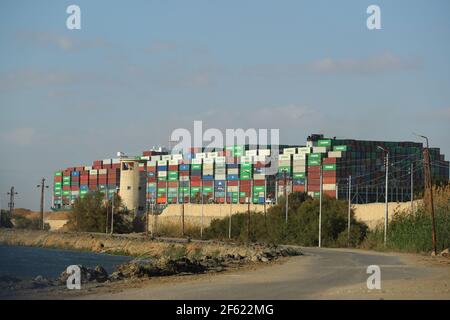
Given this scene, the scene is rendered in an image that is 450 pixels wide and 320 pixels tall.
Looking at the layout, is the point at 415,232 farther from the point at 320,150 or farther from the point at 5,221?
the point at 5,221

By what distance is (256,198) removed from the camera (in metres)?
149

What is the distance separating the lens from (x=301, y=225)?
70.1 m

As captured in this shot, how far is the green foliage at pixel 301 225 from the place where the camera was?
66.2 meters

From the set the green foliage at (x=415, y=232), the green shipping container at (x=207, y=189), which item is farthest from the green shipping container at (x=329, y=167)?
the green foliage at (x=415, y=232)

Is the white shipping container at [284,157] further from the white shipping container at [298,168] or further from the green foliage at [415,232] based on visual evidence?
the green foliage at [415,232]

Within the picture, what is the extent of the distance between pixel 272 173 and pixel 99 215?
53501 millimetres

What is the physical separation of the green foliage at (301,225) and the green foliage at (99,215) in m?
25.3

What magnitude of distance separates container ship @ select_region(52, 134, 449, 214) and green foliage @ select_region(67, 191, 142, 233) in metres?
7.66

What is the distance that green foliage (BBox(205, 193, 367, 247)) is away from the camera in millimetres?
66250

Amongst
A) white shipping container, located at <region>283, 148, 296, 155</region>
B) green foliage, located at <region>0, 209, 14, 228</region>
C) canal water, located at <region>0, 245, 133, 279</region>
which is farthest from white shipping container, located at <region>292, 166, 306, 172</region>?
canal water, located at <region>0, 245, 133, 279</region>

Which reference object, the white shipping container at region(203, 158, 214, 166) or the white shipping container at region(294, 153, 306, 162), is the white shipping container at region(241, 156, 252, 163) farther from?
the white shipping container at region(294, 153, 306, 162)
